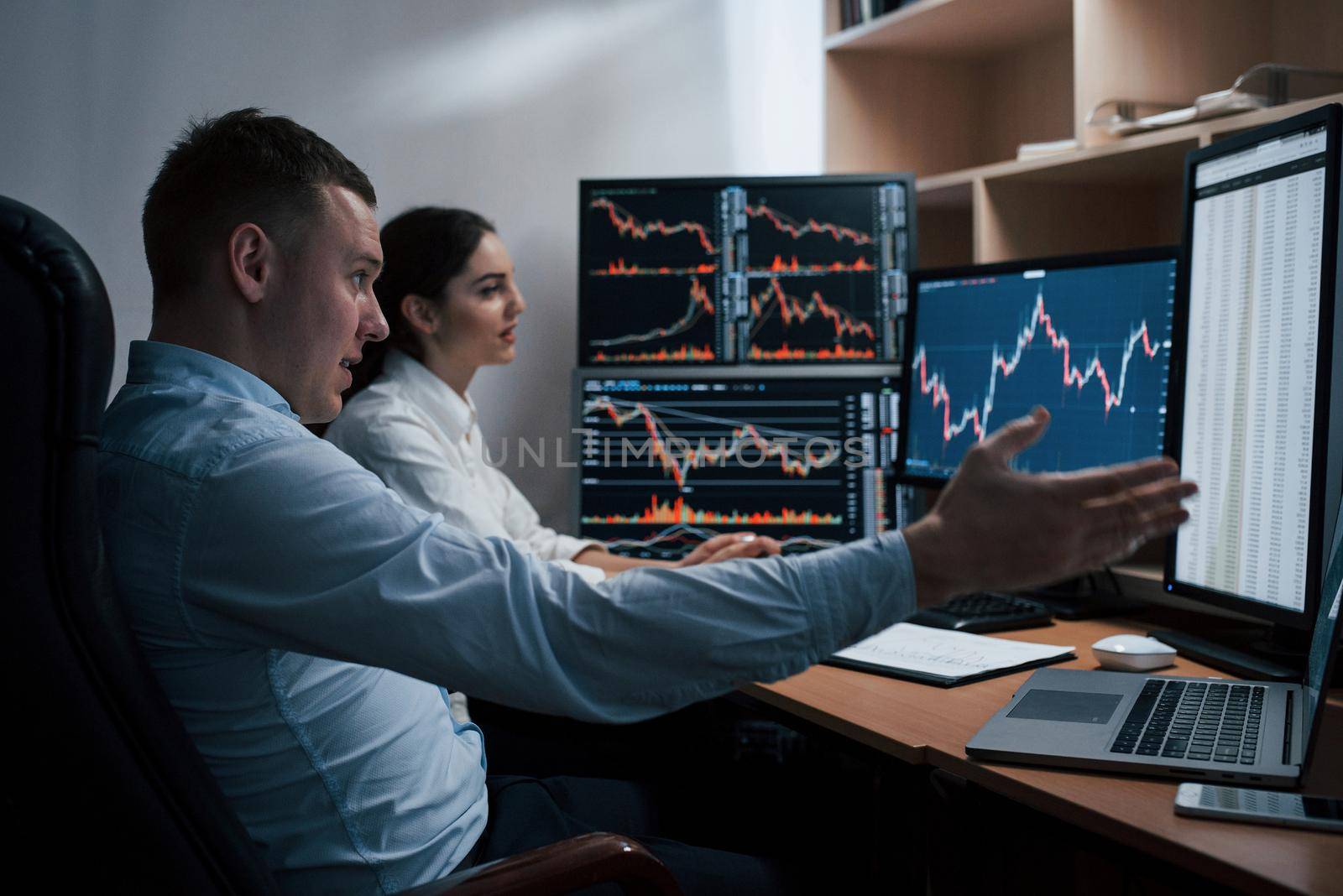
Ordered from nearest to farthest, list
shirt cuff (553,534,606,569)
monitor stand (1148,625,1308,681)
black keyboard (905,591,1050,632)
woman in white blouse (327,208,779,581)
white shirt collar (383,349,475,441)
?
monitor stand (1148,625,1308,681) → black keyboard (905,591,1050,632) → woman in white blouse (327,208,779,581) → white shirt collar (383,349,475,441) → shirt cuff (553,534,606,569)

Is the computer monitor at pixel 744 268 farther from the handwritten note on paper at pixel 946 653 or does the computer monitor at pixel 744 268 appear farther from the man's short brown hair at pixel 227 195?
the man's short brown hair at pixel 227 195

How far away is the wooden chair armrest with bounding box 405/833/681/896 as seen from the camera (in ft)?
2.78

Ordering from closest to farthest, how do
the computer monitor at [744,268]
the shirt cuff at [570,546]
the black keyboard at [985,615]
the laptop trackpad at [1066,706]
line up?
the laptop trackpad at [1066,706]
the black keyboard at [985,615]
the shirt cuff at [570,546]
the computer monitor at [744,268]

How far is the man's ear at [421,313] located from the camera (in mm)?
2109

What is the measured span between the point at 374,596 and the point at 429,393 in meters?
1.32

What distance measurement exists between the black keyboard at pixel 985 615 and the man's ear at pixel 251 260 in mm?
1022

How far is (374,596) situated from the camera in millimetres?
776

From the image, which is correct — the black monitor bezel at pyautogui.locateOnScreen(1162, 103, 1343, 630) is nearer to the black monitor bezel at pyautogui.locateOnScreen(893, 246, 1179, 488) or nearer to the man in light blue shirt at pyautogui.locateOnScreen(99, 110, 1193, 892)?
the black monitor bezel at pyautogui.locateOnScreen(893, 246, 1179, 488)

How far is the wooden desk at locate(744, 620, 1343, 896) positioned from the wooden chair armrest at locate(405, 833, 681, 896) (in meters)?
0.32

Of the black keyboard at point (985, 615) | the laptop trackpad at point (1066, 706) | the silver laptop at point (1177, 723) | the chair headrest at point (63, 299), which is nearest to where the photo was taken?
the chair headrest at point (63, 299)

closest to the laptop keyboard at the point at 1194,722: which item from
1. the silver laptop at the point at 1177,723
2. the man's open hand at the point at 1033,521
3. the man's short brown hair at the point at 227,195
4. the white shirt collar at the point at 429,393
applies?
the silver laptop at the point at 1177,723

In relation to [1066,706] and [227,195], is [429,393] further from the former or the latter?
[1066,706]

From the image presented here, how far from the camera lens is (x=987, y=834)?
45.4 inches

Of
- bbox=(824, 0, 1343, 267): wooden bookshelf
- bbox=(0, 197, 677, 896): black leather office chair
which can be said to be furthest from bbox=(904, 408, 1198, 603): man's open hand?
bbox=(824, 0, 1343, 267): wooden bookshelf
